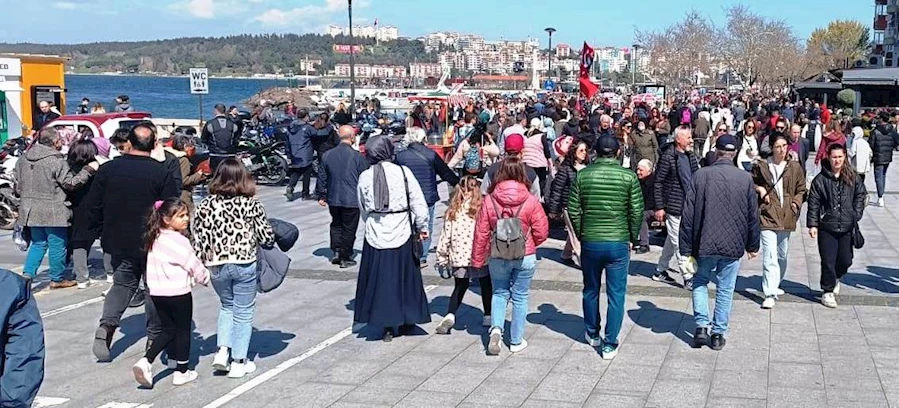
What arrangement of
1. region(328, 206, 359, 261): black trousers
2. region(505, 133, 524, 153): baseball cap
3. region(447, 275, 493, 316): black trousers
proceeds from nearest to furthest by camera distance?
region(447, 275, 493, 316): black trousers → region(505, 133, 524, 153): baseball cap → region(328, 206, 359, 261): black trousers

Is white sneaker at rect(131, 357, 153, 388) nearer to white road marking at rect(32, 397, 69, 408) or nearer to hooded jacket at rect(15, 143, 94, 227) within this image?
white road marking at rect(32, 397, 69, 408)

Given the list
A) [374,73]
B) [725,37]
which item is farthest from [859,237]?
[374,73]

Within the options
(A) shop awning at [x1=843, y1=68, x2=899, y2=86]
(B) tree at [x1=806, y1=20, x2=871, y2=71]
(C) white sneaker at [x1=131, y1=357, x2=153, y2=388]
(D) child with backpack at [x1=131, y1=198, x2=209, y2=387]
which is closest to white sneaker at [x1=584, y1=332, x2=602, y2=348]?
(D) child with backpack at [x1=131, y1=198, x2=209, y2=387]

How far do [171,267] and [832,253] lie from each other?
571 cm

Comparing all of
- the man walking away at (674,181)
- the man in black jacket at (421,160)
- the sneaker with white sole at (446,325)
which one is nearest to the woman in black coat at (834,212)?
the man walking away at (674,181)

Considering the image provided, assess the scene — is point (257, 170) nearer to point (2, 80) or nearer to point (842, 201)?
point (2, 80)

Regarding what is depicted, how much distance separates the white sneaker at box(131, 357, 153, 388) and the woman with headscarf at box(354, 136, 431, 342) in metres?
1.80

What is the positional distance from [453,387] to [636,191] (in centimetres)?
193

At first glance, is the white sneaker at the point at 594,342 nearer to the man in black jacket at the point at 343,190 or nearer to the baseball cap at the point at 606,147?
the baseball cap at the point at 606,147

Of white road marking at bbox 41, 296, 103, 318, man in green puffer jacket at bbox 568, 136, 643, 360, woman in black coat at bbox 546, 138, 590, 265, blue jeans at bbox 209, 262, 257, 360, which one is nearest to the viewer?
blue jeans at bbox 209, 262, 257, 360

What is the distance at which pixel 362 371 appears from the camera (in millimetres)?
6824

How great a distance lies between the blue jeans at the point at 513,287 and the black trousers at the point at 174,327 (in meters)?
2.20

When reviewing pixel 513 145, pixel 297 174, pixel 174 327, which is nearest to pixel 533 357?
pixel 513 145

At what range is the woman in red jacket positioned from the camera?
6.96 metres
